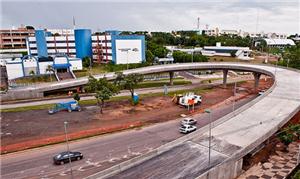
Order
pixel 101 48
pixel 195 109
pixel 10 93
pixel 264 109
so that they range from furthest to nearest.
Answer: pixel 101 48, pixel 10 93, pixel 195 109, pixel 264 109

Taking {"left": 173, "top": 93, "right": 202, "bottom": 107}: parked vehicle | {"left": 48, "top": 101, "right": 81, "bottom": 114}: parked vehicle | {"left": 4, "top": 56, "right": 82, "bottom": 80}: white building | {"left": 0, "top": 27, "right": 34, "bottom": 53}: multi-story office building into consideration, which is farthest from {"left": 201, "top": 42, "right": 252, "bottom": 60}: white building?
Result: {"left": 48, "top": 101, "right": 81, "bottom": 114}: parked vehicle

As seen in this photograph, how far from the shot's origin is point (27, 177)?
3153 cm

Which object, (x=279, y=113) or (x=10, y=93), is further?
(x=10, y=93)

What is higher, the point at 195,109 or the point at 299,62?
the point at 299,62

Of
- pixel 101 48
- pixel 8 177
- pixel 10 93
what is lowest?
pixel 8 177

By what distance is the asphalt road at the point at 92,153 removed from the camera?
107 ft

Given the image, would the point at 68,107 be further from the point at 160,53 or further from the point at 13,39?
the point at 13,39

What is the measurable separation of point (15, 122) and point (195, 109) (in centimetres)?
3926

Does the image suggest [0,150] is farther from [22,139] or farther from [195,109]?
[195,109]

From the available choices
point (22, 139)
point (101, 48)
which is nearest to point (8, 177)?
point (22, 139)

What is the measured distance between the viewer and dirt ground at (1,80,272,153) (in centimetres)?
4529

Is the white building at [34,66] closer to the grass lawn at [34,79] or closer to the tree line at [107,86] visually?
the grass lawn at [34,79]

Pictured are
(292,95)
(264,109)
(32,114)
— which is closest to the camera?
(264,109)

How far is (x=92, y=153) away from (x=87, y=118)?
16362 mm
